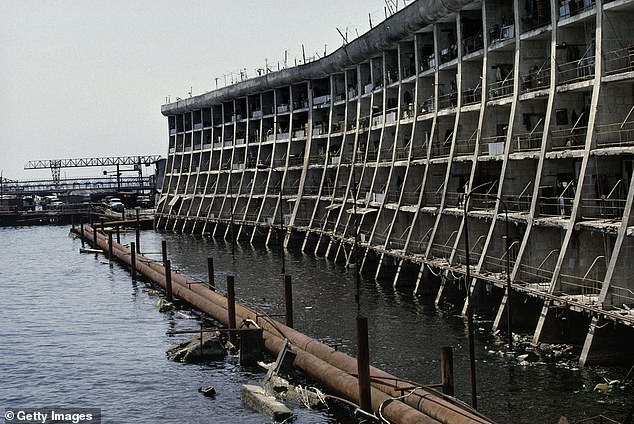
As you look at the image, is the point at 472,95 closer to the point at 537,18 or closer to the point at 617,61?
the point at 537,18

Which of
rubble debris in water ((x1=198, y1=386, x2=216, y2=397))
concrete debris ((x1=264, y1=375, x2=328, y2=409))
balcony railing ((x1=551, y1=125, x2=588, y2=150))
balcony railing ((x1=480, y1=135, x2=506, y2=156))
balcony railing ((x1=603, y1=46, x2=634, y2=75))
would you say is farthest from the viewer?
balcony railing ((x1=480, y1=135, x2=506, y2=156))

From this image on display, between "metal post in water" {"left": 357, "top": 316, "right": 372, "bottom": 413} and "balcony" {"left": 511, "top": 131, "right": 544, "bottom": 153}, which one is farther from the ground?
"balcony" {"left": 511, "top": 131, "right": 544, "bottom": 153}

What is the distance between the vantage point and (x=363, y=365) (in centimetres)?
3891

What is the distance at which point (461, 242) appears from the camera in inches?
2660

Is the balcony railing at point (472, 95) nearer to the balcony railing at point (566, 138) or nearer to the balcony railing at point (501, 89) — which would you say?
the balcony railing at point (501, 89)

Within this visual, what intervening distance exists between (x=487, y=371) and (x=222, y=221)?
9665cm

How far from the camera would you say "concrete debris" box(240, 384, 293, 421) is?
41344 mm

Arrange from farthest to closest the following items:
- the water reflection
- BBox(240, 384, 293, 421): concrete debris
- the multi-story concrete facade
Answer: the multi-story concrete facade < the water reflection < BBox(240, 384, 293, 421): concrete debris

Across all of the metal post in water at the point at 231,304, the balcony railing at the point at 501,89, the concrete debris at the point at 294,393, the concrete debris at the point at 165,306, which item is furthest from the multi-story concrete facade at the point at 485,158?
the concrete debris at the point at 165,306

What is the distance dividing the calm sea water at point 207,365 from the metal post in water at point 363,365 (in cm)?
254

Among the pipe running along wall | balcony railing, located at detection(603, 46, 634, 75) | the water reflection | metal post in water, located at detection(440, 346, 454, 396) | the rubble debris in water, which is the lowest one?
the rubble debris in water

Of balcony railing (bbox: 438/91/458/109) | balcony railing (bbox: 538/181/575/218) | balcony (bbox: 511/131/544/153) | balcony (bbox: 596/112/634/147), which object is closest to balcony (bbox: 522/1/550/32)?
balcony (bbox: 511/131/544/153)

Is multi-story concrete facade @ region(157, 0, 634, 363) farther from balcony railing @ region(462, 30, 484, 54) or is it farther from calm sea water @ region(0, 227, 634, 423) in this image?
calm sea water @ region(0, 227, 634, 423)

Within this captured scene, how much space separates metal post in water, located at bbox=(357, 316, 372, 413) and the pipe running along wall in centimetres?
37
